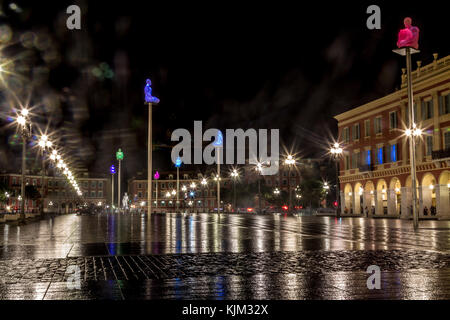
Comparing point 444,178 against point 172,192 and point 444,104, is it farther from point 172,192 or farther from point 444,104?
point 172,192

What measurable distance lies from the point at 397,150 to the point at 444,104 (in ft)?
28.2

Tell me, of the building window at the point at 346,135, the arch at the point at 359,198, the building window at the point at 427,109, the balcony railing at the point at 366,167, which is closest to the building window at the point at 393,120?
the building window at the point at 427,109

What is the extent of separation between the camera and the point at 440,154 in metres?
43.0

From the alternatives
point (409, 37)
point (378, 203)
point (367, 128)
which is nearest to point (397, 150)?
point (367, 128)

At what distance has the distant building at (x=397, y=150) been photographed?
43469mm

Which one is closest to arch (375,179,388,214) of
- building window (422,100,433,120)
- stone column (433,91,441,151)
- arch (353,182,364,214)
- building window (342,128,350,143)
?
arch (353,182,364,214)

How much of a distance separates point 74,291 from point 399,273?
5.67 metres

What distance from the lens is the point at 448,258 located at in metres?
11.2

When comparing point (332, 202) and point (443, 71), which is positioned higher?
point (443, 71)

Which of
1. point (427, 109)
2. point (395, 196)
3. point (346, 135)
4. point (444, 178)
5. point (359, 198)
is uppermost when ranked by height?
point (427, 109)

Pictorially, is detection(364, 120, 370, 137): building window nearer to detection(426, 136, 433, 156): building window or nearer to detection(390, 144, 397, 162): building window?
detection(390, 144, 397, 162): building window

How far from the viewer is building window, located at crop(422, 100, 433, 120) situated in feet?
149
